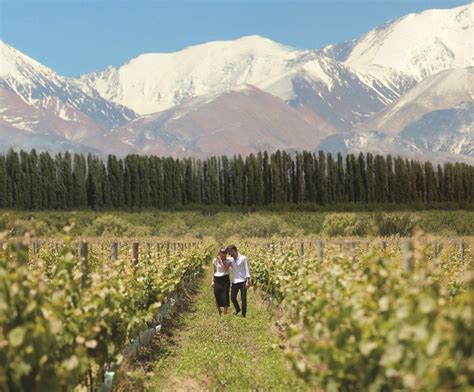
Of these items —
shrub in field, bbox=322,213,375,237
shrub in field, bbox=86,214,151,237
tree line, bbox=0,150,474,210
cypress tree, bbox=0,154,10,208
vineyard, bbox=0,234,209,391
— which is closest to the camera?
vineyard, bbox=0,234,209,391

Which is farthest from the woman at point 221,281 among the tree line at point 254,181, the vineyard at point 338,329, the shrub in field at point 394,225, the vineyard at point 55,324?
the tree line at point 254,181

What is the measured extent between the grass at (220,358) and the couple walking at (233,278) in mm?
365

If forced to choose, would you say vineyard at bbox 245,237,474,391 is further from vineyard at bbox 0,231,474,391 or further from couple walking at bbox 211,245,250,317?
couple walking at bbox 211,245,250,317

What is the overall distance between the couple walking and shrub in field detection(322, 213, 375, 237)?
34.6 m

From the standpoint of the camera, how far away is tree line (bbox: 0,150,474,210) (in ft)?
250

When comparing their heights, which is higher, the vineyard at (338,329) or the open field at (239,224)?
the open field at (239,224)

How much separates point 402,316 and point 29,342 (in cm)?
255

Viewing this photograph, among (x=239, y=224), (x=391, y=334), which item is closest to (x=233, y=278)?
(x=391, y=334)

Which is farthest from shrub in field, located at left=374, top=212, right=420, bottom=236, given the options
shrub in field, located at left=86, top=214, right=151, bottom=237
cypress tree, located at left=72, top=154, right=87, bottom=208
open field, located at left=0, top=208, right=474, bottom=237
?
cypress tree, located at left=72, top=154, right=87, bottom=208

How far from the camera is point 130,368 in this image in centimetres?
1008

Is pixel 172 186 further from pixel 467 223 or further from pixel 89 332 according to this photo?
pixel 89 332

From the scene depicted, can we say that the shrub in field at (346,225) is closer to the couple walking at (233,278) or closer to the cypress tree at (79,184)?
the cypress tree at (79,184)

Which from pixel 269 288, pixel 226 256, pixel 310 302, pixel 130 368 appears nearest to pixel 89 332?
pixel 310 302

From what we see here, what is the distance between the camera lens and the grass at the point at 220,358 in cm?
977
